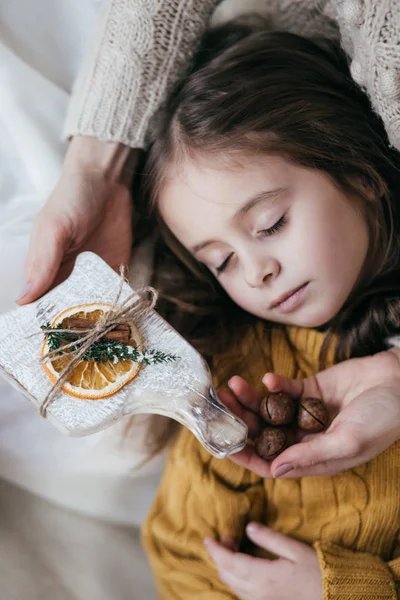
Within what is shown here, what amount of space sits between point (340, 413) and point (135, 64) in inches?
29.2

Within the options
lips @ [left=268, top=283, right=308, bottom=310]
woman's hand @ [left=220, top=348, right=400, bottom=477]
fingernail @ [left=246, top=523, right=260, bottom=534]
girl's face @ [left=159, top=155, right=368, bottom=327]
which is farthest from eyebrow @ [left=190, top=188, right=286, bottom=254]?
fingernail @ [left=246, top=523, right=260, bottom=534]

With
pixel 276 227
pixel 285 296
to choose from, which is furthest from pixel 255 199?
pixel 285 296

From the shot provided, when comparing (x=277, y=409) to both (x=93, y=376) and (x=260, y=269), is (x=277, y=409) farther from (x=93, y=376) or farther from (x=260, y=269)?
(x=93, y=376)

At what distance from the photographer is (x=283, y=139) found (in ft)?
3.30

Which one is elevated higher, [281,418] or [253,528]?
[281,418]

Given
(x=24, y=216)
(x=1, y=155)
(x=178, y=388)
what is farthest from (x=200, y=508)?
(x=1, y=155)

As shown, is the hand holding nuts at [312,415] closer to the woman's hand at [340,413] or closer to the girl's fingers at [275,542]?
the woman's hand at [340,413]

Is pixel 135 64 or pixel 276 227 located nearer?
pixel 276 227

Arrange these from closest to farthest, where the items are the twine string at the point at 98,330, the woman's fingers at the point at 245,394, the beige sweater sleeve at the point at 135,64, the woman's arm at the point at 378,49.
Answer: the twine string at the point at 98,330 < the woman's arm at the point at 378,49 < the woman's fingers at the point at 245,394 < the beige sweater sleeve at the point at 135,64

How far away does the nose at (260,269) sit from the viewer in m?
0.98

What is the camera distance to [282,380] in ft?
3.41

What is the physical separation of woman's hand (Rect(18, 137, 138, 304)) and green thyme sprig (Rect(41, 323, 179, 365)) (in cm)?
16

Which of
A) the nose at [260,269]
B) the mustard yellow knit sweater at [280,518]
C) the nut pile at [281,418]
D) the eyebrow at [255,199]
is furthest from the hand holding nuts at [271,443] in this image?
the eyebrow at [255,199]

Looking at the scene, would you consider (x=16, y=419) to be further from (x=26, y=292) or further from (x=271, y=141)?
(x=271, y=141)
